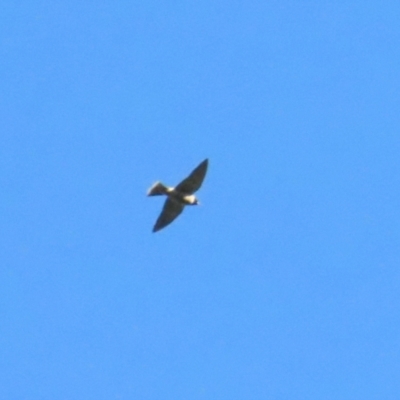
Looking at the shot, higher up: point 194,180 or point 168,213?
point 168,213

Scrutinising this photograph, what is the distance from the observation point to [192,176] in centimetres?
12500

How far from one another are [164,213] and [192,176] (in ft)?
7.19

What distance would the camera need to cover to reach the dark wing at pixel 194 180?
12488 cm

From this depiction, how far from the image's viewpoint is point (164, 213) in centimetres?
12675

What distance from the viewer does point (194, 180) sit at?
125125 mm

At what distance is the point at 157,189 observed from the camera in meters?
125

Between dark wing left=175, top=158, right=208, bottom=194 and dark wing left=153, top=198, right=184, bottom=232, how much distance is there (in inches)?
33.6

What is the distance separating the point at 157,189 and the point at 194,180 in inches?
45.5

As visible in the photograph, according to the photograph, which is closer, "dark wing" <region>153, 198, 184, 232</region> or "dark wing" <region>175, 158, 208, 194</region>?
"dark wing" <region>175, 158, 208, 194</region>

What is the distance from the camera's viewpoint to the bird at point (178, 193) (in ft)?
410

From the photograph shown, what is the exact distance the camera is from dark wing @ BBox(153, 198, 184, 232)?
414ft

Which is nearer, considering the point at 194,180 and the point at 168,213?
the point at 194,180

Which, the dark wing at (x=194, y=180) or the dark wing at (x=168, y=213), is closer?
the dark wing at (x=194, y=180)

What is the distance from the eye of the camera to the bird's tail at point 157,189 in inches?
4902
